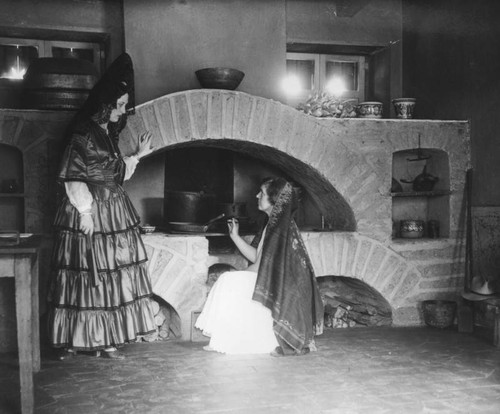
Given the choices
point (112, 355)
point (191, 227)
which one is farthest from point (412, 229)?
point (112, 355)

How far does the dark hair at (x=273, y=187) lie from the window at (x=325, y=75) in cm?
230

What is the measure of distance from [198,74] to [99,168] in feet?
4.72

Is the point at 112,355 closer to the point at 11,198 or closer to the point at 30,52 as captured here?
the point at 11,198

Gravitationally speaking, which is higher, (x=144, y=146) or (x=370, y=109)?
(x=370, y=109)

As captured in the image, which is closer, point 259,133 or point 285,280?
point 285,280

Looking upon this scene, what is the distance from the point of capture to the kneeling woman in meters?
4.23

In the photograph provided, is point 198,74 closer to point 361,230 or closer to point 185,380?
point 361,230

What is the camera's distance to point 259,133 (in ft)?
16.5

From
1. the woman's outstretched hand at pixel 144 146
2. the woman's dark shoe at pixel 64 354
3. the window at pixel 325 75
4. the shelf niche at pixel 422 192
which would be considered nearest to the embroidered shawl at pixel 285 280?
the woman's outstretched hand at pixel 144 146

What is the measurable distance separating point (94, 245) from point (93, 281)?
0.25 meters

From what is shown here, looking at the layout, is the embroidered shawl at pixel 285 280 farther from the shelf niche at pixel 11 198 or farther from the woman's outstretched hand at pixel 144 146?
the shelf niche at pixel 11 198

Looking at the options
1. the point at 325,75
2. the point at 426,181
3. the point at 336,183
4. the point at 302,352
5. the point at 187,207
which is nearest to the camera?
the point at 302,352

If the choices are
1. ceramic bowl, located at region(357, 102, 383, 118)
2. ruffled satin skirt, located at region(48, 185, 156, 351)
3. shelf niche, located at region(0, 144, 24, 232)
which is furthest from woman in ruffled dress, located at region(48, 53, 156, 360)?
ceramic bowl, located at region(357, 102, 383, 118)

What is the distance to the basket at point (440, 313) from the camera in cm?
519
